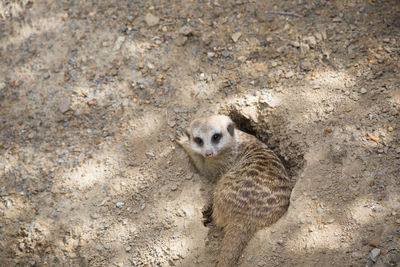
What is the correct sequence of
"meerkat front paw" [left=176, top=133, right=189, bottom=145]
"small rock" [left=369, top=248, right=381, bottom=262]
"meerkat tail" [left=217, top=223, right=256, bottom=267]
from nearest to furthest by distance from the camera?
1. "small rock" [left=369, top=248, right=381, bottom=262]
2. "meerkat tail" [left=217, top=223, right=256, bottom=267]
3. "meerkat front paw" [left=176, top=133, right=189, bottom=145]

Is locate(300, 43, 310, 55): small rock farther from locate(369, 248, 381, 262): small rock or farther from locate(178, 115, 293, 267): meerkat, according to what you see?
locate(369, 248, 381, 262): small rock

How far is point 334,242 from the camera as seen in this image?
7.00 feet

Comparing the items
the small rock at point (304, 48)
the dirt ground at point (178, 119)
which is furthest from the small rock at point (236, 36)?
the small rock at point (304, 48)

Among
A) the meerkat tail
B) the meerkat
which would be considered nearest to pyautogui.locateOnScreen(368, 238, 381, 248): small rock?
the meerkat

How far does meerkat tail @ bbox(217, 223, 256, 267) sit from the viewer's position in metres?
2.21

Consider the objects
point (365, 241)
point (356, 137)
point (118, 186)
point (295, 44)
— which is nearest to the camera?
point (365, 241)

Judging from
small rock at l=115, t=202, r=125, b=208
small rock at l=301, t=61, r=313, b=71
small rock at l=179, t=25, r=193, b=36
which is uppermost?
small rock at l=179, t=25, r=193, b=36

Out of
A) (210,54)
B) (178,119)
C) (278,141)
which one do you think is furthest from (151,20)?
(278,141)

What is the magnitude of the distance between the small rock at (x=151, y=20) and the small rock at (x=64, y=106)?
911 mm

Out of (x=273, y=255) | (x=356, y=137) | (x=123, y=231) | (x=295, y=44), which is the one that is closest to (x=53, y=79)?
(x=123, y=231)

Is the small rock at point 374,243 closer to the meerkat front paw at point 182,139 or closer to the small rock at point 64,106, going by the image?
the meerkat front paw at point 182,139

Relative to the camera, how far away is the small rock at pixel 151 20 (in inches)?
120

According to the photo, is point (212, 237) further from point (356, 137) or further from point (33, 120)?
point (33, 120)

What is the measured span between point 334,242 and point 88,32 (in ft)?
7.83
